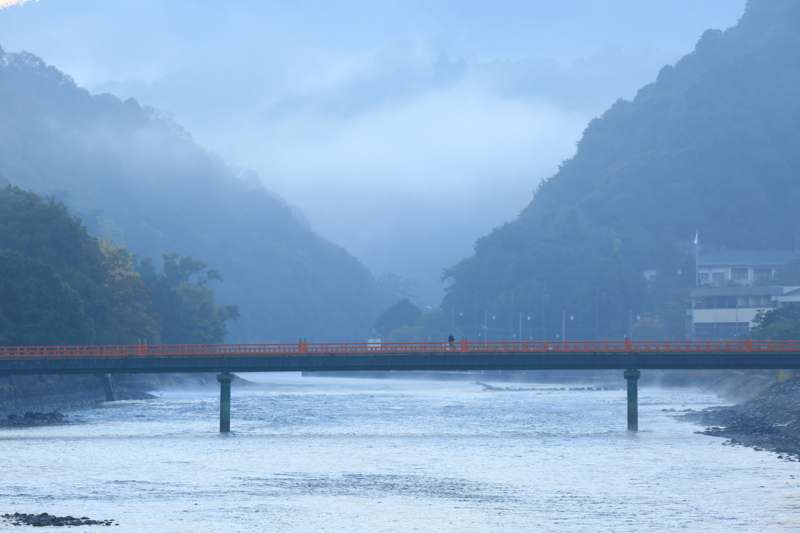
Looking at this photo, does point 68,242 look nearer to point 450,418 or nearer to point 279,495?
point 450,418

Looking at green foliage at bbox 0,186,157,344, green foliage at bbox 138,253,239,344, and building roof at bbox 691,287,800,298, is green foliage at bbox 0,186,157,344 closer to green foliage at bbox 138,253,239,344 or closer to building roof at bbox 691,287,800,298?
green foliage at bbox 138,253,239,344

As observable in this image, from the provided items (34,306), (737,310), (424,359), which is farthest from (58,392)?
(737,310)

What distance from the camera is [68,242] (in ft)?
402

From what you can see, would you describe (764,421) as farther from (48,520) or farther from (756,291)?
(756,291)

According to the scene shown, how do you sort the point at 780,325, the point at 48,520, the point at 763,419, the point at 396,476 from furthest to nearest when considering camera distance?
1. the point at 780,325
2. the point at 763,419
3. the point at 396,476
4. the point at 48,520

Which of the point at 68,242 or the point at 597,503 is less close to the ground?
the point at 68,242

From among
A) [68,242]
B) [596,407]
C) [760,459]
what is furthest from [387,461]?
[68,242]

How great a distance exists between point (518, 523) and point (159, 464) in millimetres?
25599

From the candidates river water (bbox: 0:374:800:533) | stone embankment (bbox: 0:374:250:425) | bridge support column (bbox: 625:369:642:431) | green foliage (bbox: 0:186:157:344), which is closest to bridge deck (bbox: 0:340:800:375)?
bridge support column (bbox: 625:369:642:431)

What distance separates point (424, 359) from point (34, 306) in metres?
48.9

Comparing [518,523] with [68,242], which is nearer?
[518,523]

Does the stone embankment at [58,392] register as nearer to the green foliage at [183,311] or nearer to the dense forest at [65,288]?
the dense forest at [65,288]

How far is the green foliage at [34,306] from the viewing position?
97250 millimetres

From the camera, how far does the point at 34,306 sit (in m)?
99.5
